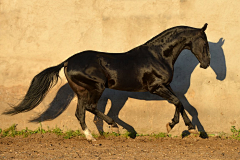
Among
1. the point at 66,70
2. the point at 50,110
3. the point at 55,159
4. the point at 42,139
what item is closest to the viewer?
the point at 55,159

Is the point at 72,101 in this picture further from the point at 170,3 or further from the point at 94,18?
the point at 170,3

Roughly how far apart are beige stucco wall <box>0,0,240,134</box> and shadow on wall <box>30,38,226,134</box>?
0.10ft

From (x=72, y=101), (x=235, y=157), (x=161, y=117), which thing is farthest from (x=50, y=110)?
(x=235, y=157)

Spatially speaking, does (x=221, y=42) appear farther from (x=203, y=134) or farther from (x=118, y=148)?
(x=118, y=148)

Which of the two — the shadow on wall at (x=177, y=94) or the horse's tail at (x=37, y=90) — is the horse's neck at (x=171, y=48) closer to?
the shadow on wall at (x=177, y=94)

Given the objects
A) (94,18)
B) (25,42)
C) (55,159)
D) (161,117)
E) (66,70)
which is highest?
(94,18)

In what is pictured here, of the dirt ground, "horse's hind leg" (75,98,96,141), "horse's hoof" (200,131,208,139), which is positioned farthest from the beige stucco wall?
"horse's hind leg" (75,98,96,141)

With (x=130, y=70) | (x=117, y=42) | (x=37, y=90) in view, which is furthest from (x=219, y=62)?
(x=37, y=90)

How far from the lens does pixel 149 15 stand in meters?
6.61

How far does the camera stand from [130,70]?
223 inches

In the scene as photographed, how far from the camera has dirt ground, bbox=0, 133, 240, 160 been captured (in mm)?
4930

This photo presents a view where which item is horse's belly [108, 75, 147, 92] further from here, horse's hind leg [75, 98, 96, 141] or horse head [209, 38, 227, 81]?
horse head [209, 38, 227, 81]

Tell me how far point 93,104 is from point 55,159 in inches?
54.3

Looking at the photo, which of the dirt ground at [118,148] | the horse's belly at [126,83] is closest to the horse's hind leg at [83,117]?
the dirt ground at [118,148]
